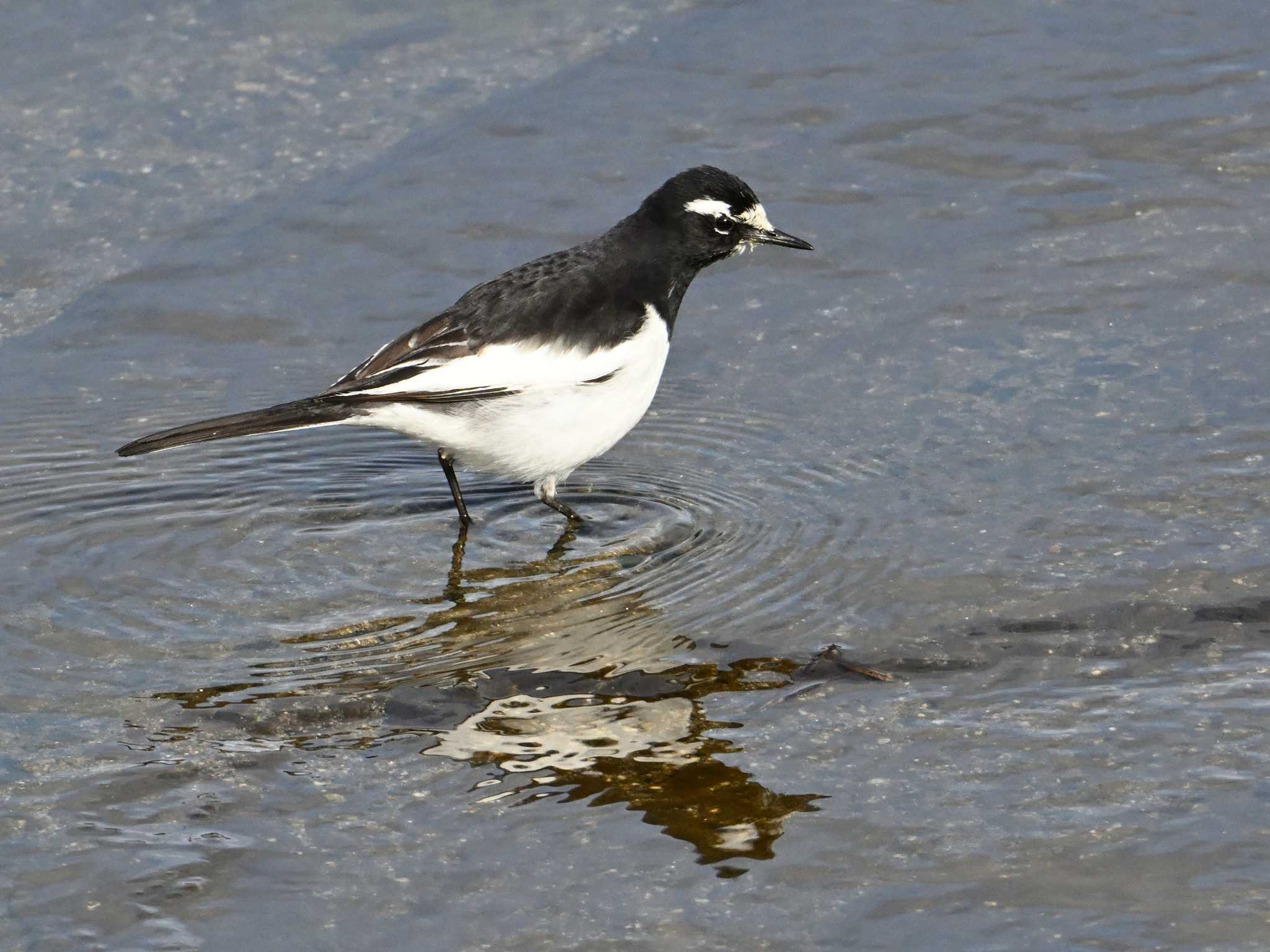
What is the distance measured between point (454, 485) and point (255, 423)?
3.05ft

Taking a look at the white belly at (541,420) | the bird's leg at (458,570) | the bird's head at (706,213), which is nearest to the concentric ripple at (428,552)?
the bird's leg at (458,570)

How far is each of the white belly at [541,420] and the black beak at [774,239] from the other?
1.00m

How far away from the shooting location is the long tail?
6230 mm

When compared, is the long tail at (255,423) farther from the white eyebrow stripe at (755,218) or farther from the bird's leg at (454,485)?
the white eyebrow stripe at (755,218)

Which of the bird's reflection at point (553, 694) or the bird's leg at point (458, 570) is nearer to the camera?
the bird's reflection at point (553, 694)

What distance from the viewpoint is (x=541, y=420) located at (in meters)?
6.59

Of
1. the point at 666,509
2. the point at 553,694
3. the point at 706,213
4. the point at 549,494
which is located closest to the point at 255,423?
the point at 549,494

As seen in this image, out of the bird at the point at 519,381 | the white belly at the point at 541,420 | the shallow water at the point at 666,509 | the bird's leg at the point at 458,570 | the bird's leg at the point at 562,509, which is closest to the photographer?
the shallow water at the point at 666,509

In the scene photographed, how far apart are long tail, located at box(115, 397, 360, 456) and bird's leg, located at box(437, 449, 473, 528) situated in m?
0.58

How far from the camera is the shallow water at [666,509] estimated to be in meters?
4.21

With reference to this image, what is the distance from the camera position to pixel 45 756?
4.80 meters

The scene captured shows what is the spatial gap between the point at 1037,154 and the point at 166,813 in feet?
21.0

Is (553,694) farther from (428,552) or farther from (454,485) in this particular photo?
(454,485)

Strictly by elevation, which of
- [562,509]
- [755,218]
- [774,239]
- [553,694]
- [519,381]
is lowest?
[553,694]
